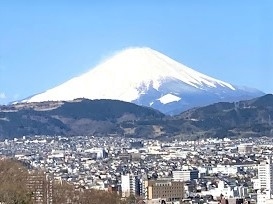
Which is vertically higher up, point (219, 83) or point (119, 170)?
point (219, 83)

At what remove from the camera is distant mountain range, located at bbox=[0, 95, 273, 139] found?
76250mm

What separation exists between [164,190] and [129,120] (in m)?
51.0

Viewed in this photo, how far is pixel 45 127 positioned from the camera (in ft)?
271

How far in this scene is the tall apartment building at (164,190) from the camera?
108 ft

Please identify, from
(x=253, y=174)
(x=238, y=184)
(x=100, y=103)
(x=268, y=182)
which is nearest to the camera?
(x=268, y=182)

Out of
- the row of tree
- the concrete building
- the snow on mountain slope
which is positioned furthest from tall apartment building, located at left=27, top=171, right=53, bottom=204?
the snow on mountain slope

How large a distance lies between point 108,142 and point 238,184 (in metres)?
33.9

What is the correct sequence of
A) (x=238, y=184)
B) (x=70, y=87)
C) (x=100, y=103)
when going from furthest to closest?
(x=70, y=87)
(x=100, y=103)
(x=238, y=184)

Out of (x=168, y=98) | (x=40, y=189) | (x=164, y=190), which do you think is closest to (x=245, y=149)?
(x=164, y=190)

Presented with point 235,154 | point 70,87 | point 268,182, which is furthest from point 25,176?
point 70,87

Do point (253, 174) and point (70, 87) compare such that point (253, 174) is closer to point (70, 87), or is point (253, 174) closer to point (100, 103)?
point (100, 103)

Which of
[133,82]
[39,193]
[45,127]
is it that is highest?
[133,82]

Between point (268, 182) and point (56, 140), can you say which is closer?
point (268, 182)

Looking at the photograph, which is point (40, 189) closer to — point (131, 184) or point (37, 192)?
point (37, 192)
